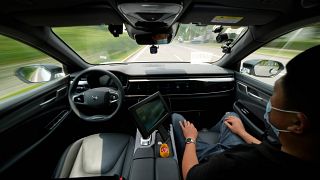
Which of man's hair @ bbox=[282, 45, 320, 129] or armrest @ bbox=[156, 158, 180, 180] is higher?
man's hair @ bbox=[282, 45, 320, 129]

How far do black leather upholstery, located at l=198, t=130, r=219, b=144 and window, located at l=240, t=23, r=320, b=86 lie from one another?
0.85 meters

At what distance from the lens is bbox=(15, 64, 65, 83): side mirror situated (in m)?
2.44

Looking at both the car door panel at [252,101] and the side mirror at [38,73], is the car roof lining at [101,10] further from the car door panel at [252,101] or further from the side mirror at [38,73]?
the car door panel at [252,101]

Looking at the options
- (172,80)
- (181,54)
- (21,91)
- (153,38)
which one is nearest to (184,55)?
(181,54)

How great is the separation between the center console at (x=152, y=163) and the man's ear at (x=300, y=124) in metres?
0.78

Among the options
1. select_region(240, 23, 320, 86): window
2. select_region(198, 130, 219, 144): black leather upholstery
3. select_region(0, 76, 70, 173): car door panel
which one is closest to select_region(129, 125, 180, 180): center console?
select_region(198, 130, 219, 144): black leather upholstery

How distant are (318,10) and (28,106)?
9.71 ft

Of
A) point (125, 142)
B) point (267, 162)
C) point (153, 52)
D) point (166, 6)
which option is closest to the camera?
point (267, 162)

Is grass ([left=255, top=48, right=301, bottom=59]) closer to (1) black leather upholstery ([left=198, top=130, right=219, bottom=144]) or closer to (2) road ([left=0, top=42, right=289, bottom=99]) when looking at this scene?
(2) road ([left=0, top=42, right=289, bottom=99])

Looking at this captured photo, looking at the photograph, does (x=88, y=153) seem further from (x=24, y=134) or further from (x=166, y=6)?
(x=166, y=6)

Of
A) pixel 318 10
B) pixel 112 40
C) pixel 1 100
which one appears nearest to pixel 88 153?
pixel 1 100

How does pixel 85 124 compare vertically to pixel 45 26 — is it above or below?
below

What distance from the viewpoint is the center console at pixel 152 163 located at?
4.73ft

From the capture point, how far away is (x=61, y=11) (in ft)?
7.11
